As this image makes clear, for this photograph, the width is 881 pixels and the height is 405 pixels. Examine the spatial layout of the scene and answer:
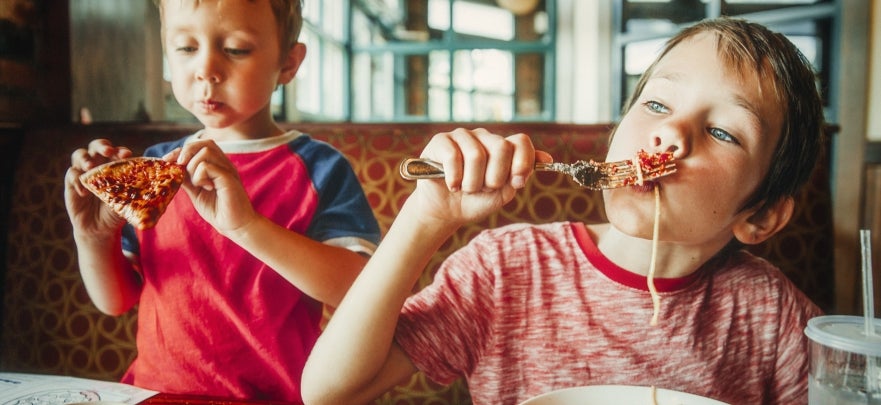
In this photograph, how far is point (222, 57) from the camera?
64 cm

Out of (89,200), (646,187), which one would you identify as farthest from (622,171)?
(89,200)

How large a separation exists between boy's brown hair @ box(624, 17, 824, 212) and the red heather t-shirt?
137 millimetres

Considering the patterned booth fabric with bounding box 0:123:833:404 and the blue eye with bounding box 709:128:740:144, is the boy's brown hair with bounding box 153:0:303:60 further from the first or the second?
the blue eye with bounding box 709:128:740:144

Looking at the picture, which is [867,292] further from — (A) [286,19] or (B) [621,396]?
(A) [286,19]

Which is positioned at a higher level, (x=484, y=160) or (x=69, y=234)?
(x=484, y=160)

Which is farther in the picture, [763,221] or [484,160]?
[763,221]

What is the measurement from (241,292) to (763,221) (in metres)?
0.67

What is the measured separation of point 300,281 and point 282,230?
0.07 m

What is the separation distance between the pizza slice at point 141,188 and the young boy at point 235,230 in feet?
0.07

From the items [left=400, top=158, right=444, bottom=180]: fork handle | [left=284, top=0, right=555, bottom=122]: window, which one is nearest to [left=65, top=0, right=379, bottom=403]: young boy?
[left=400, top=158, right=444, bottom=180]: fork handle

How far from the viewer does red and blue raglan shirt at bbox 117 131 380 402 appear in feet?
2.23

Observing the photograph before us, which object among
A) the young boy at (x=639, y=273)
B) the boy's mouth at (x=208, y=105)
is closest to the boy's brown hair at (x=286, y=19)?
the boy's mouth at (x=208, y=105)

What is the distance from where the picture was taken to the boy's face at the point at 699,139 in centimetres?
57

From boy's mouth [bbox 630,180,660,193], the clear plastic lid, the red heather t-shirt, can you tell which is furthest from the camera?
the red heather t-shirt
